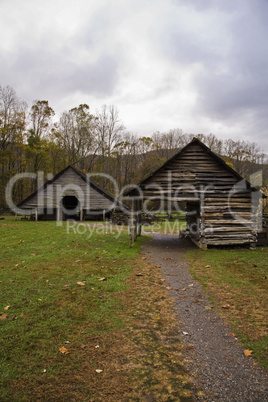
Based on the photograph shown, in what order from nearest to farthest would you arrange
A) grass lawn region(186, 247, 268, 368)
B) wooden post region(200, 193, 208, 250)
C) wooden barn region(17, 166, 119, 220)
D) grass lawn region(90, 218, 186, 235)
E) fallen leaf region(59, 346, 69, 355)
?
1. fallen leaf region(59, 346, 69, 355)
2. grass lawn region(186, 247, 268, 368)
3. wooden post region(200, 193, 208, 250)
4. grass lawn region(90, 218, 186, 235)
5. wooden barn region(17, 166, 119, 220)

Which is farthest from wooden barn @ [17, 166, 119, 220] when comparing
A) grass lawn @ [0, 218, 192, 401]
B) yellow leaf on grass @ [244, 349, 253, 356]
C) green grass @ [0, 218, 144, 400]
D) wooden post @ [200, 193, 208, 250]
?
yellow leaf on grass @ [244, 349, 253, 356]

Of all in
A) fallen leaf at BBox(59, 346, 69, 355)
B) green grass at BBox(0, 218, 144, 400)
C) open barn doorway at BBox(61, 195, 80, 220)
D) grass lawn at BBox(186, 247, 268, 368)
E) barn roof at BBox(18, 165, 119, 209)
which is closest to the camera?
green grass at BBox(0, 218, 144, 400)

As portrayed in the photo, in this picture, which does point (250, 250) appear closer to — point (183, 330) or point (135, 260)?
point (135, 260)

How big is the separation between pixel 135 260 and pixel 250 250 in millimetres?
6597

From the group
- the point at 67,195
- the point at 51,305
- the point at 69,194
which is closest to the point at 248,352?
the point at 51,305

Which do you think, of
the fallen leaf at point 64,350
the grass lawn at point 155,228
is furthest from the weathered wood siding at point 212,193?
the fallen leaf at point 64,350

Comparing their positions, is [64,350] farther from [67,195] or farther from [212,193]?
[67,195]

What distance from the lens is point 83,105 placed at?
44.9m

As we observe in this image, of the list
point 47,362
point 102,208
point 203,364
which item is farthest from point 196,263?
point 102,208

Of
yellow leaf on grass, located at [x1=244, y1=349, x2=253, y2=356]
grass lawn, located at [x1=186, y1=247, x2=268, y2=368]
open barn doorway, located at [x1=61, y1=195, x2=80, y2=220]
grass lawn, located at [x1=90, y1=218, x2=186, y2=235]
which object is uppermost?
open barn doorway, located at [x1=61, y1=195, x2=80, y2=220]

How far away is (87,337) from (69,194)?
25.4 metres

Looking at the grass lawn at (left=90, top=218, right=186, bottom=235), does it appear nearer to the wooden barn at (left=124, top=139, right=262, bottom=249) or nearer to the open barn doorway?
the open barn doorway

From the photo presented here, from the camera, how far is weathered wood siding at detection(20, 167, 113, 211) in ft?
91.9

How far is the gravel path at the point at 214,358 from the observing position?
9.58ft
